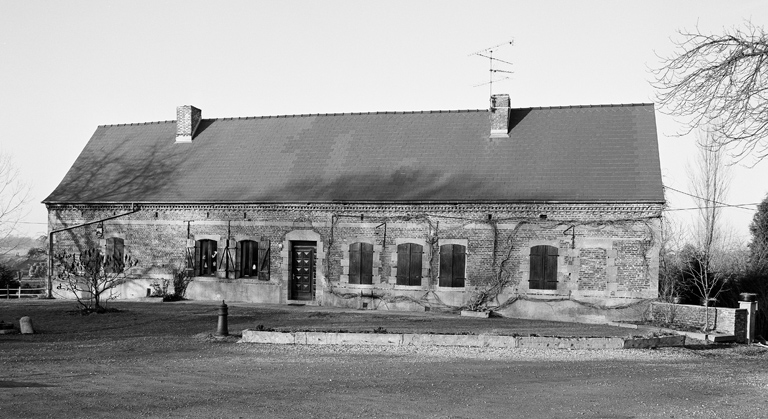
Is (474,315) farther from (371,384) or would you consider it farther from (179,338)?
(371,384)

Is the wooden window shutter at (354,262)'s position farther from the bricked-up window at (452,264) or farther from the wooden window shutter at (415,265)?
the bricked-up window at (452,264)

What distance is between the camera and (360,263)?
22516 millimetres

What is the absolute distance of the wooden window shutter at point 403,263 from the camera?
72.3 feet

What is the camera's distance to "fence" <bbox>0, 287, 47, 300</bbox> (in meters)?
25.9

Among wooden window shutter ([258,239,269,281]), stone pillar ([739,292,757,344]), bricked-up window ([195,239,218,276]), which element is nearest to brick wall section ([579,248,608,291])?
stone pillar ([739,292,757,344])

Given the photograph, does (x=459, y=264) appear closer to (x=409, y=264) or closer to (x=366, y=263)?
(x=409, y=264)

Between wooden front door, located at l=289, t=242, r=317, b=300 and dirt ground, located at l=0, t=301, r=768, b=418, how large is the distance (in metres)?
5.30

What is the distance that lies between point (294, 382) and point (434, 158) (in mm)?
13620

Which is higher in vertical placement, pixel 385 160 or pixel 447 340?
pixel 385 160

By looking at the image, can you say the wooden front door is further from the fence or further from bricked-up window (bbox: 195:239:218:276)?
the fence

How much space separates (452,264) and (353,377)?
10647 millimetres

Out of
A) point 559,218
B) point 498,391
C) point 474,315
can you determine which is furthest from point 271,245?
point 498,391

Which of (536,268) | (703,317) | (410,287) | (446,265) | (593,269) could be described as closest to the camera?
(703,317)

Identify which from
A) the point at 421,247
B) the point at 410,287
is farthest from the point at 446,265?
the point at 410,287
